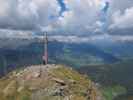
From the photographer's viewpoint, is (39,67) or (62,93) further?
(39,67)

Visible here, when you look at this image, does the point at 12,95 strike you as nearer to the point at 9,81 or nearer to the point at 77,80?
the point at 9,81

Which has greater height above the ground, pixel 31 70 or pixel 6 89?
pixel 31 70

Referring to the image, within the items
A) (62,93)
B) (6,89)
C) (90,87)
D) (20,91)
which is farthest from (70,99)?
(6,89)

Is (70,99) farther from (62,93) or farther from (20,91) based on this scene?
(20,91)

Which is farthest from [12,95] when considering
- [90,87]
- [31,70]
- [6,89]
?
[90,87]

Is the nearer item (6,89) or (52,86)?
(52,86)

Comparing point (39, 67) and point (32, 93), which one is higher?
point (39, 67)
